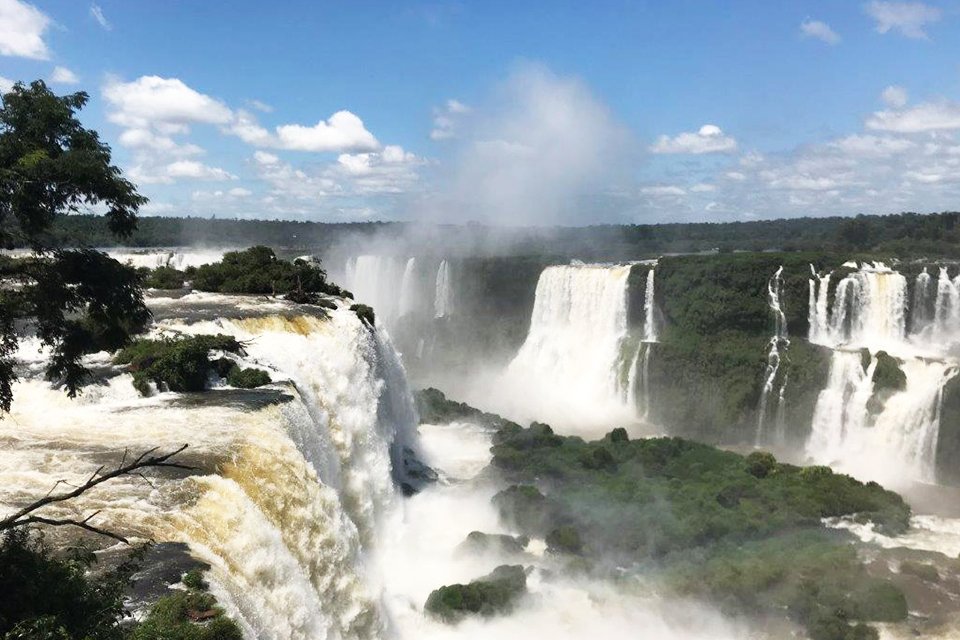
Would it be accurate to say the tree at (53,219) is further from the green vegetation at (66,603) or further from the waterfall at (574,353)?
the waterfall at (574,353)

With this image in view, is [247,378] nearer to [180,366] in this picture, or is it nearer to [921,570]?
[180,366]

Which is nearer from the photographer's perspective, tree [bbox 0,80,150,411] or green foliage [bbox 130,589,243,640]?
tree [bbox 0,80,150,411]

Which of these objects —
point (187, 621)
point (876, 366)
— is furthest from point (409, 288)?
point (187, 621)

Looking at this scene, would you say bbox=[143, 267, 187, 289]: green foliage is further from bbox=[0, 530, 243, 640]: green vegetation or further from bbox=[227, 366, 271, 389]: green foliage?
bbox=[0, 530, 243, 640]: green vegetation

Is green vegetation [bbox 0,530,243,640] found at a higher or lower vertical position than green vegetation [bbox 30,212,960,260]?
lower

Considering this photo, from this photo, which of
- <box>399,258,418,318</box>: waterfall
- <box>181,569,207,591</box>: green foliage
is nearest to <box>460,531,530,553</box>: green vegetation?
<box>181,569,207,591</box>: green foliage

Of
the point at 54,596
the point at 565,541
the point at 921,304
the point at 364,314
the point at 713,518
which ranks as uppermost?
the point at 921,304

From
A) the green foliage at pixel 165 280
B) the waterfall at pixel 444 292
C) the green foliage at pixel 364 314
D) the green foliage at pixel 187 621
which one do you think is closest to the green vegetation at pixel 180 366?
→ the green foliage at pixel 364 314
